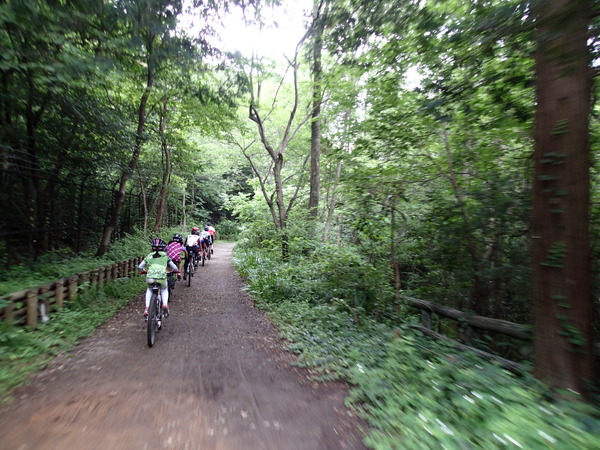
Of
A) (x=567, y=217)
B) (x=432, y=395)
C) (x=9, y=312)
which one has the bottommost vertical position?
(x=432, y=395)

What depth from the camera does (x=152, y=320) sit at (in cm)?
512

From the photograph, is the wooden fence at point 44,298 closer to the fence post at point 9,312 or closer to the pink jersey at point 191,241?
the fence post at point 9,312

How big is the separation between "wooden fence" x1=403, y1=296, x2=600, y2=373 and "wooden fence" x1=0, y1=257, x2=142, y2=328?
6227 mm

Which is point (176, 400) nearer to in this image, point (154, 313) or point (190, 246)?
point (154, 313)

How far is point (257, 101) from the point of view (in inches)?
493

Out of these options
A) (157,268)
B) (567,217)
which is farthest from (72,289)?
(567,217)

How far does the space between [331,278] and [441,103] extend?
4.08 meters

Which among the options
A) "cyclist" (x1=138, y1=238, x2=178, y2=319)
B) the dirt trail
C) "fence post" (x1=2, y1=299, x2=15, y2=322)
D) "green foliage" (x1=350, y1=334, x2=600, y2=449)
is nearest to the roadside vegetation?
"fence post" (x1=2, y1=299, x2=15, y2=322)

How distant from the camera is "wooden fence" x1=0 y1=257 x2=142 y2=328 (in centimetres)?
483

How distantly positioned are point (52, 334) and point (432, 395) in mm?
5576

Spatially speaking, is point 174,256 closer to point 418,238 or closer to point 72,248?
point 72,248

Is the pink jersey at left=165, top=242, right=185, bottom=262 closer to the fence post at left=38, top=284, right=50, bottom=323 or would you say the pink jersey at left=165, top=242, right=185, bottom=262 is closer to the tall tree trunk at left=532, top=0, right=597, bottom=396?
the fence post at left=38, top=284, right=50, bottom=323

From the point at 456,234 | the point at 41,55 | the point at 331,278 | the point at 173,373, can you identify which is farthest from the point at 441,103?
the point at 41,55

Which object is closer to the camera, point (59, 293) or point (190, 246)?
point (59, 293)
